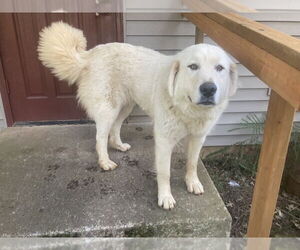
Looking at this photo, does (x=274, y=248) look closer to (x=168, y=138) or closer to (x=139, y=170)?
(x=168, y=138)

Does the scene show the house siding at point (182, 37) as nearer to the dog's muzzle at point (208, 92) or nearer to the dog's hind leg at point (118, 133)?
the dog's hind leg at point (118, 133)

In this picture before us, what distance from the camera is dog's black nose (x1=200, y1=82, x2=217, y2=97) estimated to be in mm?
1623

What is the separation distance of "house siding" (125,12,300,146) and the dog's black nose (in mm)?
1392

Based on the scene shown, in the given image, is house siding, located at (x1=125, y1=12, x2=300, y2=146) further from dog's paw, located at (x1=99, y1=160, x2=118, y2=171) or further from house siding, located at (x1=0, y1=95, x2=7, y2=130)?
house siding, located at (x1=0, y1=95, x2=7, y2=130)

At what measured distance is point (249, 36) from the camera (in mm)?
1572

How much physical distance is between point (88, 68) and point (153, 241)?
1.34m

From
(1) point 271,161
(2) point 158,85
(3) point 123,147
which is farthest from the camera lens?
(3) point 123,147

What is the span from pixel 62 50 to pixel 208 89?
49.4 inches

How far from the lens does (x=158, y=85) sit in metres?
2.05

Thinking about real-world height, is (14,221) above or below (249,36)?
below

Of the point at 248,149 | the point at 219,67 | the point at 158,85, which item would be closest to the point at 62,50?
the point at 158,85

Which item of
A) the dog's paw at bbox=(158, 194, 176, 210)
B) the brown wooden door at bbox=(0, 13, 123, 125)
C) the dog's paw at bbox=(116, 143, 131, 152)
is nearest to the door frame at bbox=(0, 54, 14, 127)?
the brown wooden door at bbox=(0, 13, 123, 125)

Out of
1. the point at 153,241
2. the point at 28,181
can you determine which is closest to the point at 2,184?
the point at 28,181

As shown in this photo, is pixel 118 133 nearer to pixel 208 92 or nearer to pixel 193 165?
pixel 193 165
